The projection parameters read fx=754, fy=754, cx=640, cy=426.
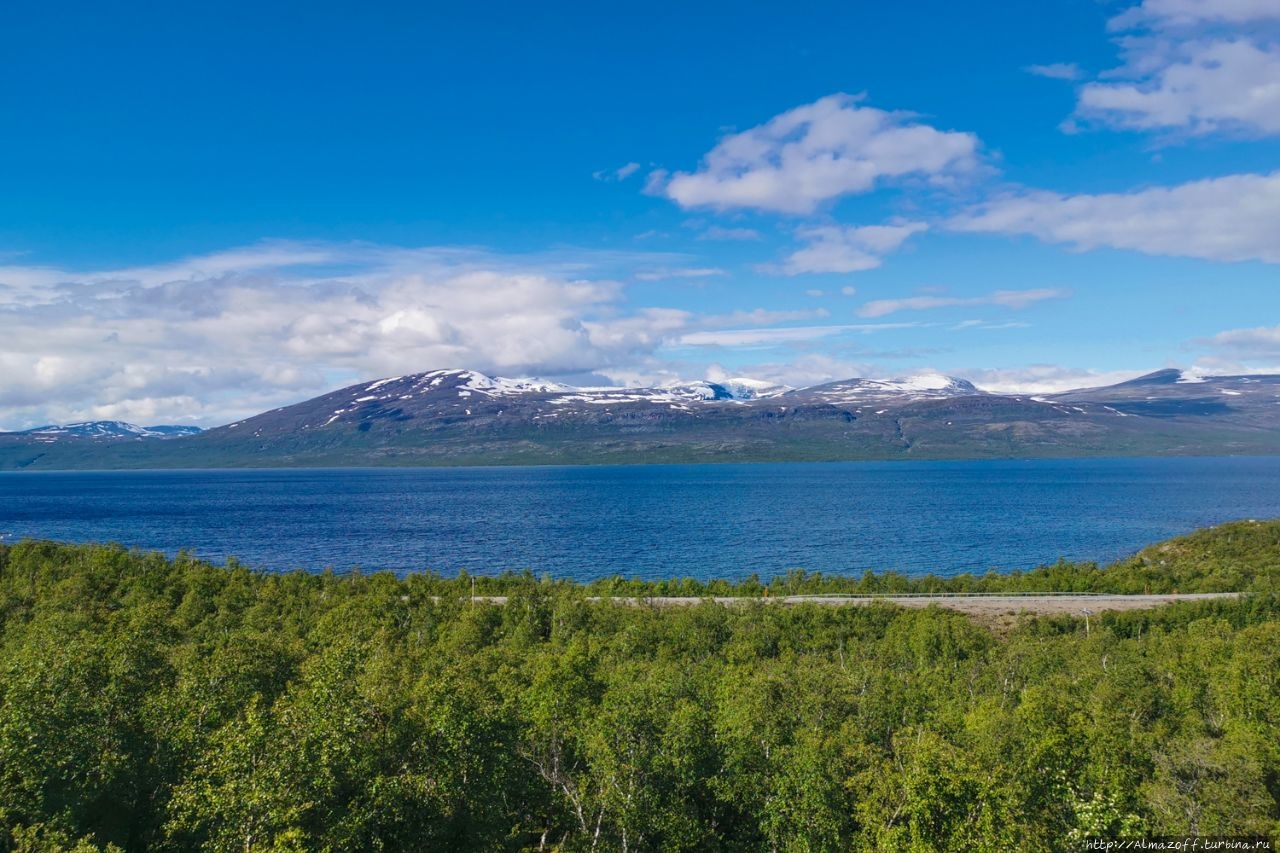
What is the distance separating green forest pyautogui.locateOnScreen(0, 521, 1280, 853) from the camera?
26219 mm

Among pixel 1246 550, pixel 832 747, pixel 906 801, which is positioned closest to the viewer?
pixel 906 801

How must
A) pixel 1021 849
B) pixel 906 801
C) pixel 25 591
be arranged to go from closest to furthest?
pixel 1021 849
pixel 906 801
pixel 25 591

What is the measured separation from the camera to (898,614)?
82.9 metres

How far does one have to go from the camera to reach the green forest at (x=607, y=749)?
26219mm

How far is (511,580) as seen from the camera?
106 metres

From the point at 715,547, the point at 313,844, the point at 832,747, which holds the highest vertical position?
the point at 313,844

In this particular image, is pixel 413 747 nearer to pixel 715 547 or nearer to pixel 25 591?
pixel 25 591

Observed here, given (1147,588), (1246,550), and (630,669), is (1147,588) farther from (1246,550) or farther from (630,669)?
(630,669)

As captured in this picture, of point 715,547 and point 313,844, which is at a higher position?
point 313,844

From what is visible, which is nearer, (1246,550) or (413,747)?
(413,747)

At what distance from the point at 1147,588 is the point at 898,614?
43449 mm

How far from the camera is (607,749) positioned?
32844 millimetres

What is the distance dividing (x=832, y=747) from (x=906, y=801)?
772cm

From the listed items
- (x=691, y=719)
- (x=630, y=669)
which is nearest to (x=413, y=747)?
(x=691, y=719)
